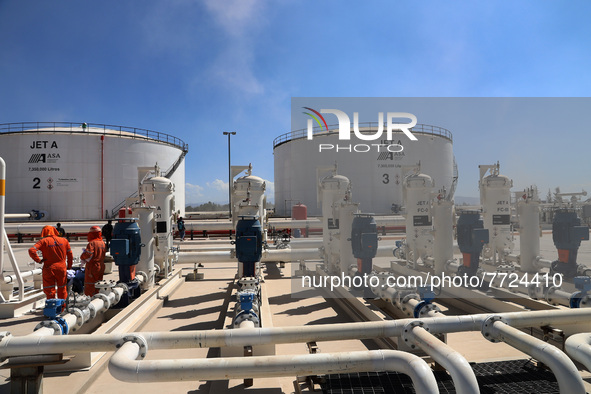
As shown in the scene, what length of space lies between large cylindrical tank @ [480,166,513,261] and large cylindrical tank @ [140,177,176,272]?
24.1 feet

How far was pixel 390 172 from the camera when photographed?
2150 cm

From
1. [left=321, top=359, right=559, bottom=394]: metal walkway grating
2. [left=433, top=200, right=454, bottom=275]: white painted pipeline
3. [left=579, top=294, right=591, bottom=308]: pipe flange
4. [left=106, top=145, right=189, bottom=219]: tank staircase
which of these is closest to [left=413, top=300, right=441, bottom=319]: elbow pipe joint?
[left=321, top=359, right=559, bottom=394]: metal walkway grating

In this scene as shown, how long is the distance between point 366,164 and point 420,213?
13.7 metres

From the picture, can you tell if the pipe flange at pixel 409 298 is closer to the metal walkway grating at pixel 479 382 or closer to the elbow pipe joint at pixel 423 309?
the elbow pipe joint at pixel 423 309

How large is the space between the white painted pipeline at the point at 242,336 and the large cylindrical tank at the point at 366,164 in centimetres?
1775

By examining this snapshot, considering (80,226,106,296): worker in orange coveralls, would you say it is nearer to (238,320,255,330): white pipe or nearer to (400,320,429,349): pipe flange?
(238,320,255,330): white pipe

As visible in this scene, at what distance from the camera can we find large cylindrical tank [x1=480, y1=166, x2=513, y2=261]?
8.48 meters

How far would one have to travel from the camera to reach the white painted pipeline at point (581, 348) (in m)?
2.44

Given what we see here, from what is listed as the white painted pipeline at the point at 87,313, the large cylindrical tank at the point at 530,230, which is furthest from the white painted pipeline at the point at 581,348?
the large cylindrical tank at the point at 530,230

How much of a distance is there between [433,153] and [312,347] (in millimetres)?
21564

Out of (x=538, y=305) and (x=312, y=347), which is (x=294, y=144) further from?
(x=312, y=347)

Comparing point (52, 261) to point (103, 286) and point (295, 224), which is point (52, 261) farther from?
point (295, 224)

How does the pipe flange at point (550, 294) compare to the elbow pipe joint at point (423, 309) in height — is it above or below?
below

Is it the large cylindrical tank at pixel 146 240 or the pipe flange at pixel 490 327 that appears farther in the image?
the large cylindrical tank at pixel 146 240
